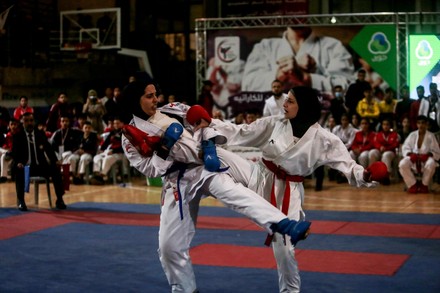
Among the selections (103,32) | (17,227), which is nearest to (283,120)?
(17,227)

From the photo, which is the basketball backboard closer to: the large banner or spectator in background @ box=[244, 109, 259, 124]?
the large banner

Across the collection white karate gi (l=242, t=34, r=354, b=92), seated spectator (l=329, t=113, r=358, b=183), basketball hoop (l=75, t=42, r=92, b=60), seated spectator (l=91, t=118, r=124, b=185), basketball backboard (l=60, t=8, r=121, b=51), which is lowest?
seated spectator (l=91, t=118, r=124, b=185)

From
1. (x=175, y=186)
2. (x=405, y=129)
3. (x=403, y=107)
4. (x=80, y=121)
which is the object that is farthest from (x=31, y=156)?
(x=403, y=107)

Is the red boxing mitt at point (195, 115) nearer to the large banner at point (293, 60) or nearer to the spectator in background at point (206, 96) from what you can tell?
the spectator in background at point (206, 96)

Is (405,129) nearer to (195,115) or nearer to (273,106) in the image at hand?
(273,106)

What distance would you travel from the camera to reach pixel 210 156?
479cm

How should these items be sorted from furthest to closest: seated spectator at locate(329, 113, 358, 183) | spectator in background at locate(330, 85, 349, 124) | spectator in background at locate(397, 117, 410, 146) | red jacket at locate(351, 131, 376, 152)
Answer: spectator in background at locate(330, 85, 349, 124) < seated spectator at locate(329, 113, 358, 183) < spectator in background at locate(397, 117, 410, 146) < red jacket at locate(351, 131, 376, 152)

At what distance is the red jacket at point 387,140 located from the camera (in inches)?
509

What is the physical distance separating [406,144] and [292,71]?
10.2 feet

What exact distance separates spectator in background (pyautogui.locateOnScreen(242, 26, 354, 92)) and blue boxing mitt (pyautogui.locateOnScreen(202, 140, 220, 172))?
9.67 m

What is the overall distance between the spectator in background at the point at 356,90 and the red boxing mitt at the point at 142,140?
31.4 feet

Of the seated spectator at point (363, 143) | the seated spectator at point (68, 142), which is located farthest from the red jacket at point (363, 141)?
the seated spectator at point (68, 142)

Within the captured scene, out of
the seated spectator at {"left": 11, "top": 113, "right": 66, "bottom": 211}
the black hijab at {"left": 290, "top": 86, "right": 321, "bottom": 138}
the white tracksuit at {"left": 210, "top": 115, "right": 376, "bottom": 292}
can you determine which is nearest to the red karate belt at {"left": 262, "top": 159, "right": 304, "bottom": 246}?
the white tracksuit at {"left": 210, "top": 115, "right": 376, "bottom": 292}

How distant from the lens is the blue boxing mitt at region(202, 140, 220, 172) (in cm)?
476
